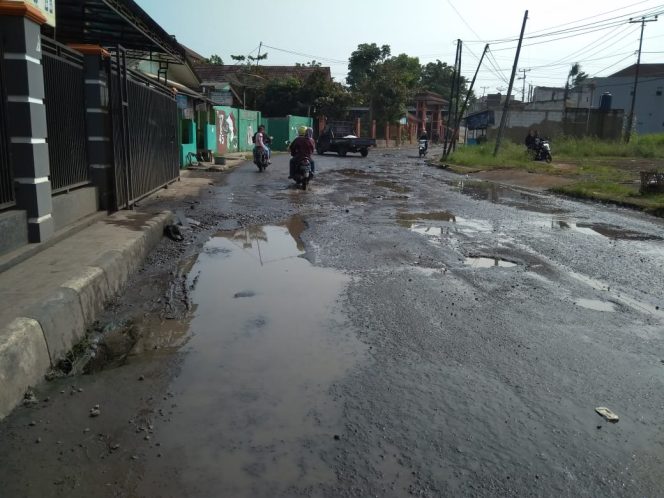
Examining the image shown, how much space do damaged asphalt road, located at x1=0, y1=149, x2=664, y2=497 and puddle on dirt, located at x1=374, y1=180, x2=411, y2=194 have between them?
8.33 m

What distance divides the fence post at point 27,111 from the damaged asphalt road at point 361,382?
1.31m

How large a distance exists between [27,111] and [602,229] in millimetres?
8762

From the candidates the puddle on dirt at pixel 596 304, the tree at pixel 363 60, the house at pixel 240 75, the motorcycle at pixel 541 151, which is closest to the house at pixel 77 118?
the puddle on dirt at pixel 596 304

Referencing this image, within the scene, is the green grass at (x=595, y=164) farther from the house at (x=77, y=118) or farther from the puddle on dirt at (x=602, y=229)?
the house at (x=77, y=118)

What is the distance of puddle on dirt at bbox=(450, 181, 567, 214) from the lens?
510 inches

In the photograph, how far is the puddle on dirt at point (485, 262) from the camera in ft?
23.0

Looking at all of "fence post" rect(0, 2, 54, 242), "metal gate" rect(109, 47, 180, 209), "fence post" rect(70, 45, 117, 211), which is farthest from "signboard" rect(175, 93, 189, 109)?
"fence post" rect(0, 2, 54, 242)

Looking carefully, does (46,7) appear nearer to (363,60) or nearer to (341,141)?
(341,141)

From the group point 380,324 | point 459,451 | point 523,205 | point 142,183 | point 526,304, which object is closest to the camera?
point 459,451

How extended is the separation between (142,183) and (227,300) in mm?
5930

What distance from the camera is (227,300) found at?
5551 millimetres

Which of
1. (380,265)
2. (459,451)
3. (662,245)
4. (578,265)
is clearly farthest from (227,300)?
(662,245)

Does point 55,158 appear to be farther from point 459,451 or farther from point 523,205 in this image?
point 523,205

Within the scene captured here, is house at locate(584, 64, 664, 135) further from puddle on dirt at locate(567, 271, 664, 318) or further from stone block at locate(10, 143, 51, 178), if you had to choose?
stone block at locate(10, 143, 51, 178)
